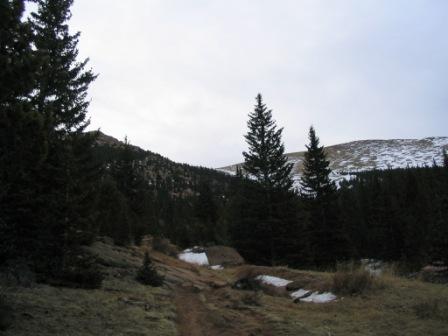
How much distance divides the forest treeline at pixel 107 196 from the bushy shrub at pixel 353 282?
7489 millimetres

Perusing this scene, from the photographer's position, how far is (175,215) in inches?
3435

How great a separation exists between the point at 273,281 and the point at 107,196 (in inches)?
561

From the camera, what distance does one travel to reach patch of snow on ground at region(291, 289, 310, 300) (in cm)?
1315

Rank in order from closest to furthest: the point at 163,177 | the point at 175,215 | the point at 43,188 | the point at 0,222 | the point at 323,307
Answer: the point at 0,222 < the point at 323,307 < the point at 43,188 < the point at 175,215 < the point at 163,177

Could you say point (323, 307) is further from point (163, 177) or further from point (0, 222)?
point (163, 177)

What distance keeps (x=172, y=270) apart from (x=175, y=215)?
69615mm

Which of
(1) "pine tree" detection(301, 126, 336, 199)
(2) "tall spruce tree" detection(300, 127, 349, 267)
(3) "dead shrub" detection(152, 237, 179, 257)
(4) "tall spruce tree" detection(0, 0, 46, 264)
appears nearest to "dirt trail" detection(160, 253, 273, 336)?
(4) "tall spruce tree" detection(0, 0, 46, 264)

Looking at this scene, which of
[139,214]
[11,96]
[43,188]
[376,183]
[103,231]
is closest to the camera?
[11,96]

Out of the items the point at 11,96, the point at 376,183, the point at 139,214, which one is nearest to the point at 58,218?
the point at 11,96

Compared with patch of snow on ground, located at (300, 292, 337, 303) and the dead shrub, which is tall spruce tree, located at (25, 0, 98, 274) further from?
the dead shrub

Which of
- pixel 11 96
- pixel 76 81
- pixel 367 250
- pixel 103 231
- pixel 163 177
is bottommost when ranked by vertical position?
pixel 367 250

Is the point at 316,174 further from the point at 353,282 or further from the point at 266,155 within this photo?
the point at 353,282

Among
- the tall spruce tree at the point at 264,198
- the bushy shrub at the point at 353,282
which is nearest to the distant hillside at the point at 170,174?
the tall spruce tree at the point at 264,198

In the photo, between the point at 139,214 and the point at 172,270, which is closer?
the point at 172,270
